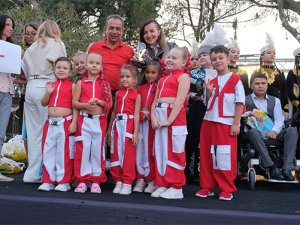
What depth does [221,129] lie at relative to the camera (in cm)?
472

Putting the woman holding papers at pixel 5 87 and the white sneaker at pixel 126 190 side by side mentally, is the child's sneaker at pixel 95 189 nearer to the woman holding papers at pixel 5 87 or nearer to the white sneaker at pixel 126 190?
Result: the white sneaker at pixel 126 190

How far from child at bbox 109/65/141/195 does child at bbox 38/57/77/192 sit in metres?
0.46

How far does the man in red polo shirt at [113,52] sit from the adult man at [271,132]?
172 cm

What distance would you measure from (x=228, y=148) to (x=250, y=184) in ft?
4.03

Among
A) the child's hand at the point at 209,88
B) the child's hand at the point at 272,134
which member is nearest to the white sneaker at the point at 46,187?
the child's hand at the point at 209,88

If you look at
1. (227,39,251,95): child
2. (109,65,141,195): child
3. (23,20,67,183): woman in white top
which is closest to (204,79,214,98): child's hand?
(109,65,141,195): child

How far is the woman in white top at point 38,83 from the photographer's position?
5.39 m

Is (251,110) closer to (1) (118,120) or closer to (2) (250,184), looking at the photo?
(2) (250,184)

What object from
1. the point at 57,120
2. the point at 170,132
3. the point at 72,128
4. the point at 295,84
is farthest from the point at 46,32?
the point at 295,84

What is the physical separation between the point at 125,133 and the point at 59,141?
27.9 inches

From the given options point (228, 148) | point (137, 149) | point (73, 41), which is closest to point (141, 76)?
point (137, 149)

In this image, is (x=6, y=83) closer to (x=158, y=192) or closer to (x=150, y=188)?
(x=150, y=188)

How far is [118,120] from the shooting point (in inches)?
197

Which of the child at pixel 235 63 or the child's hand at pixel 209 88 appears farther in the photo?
the child at pixel 235 63
